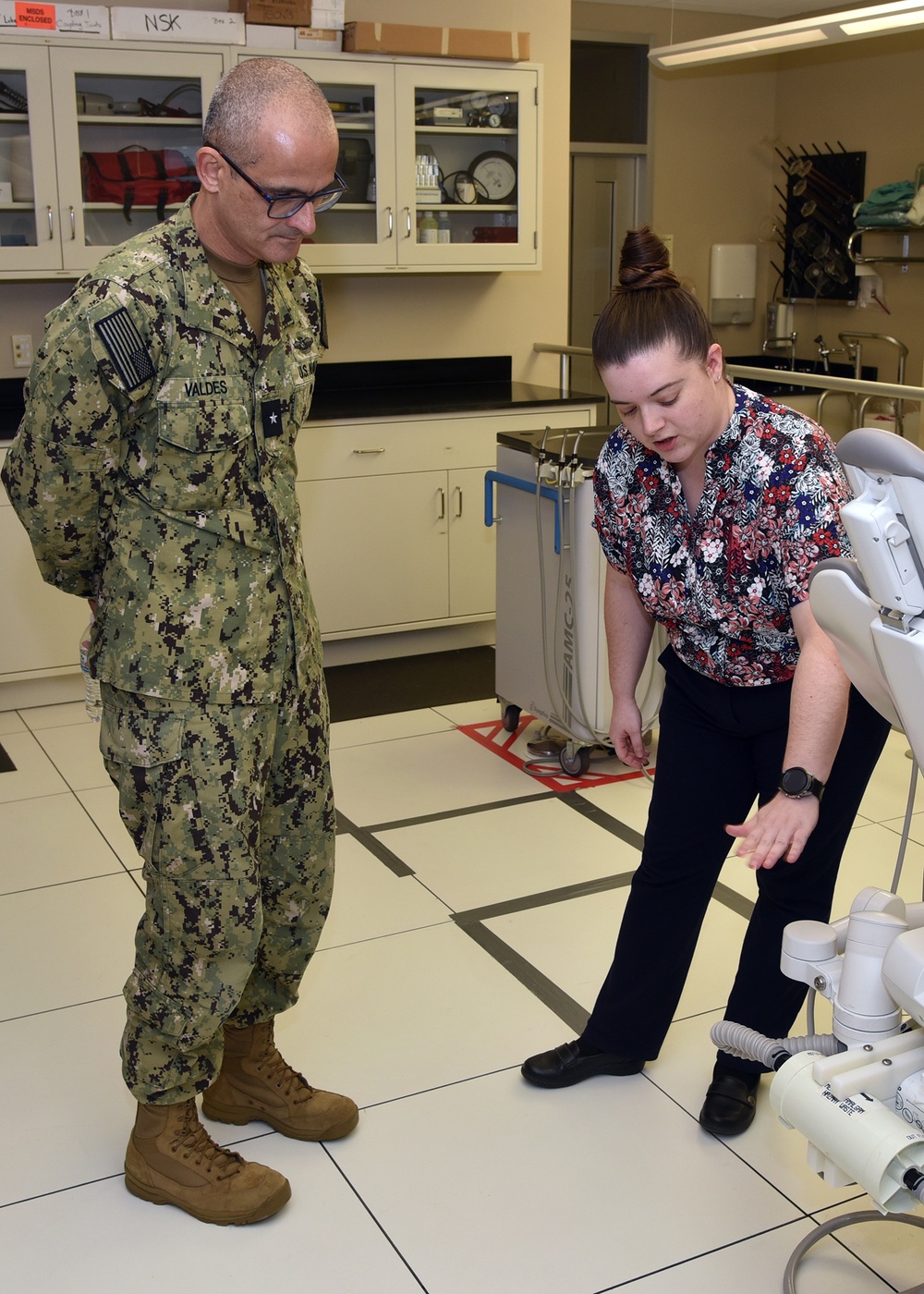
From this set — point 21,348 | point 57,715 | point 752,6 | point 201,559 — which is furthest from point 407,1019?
point 752,6

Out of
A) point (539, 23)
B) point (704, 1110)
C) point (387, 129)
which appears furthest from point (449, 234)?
point (704, 1110)

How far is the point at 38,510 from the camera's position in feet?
5.31

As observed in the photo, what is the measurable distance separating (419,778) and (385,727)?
43 centimetres

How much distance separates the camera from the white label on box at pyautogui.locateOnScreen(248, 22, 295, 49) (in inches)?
161

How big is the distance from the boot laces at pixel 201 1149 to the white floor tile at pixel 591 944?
77cm

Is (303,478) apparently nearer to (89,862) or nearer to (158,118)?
(158,118)

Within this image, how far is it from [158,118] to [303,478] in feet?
3.99

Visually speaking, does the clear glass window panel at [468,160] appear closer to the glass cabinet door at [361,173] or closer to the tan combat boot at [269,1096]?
the glass cabinet door at [361,173]

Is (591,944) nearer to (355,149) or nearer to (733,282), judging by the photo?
(355,149)

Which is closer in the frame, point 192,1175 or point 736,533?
point 736,533

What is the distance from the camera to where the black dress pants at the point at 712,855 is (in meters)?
1.83

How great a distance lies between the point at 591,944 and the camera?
8.45ft

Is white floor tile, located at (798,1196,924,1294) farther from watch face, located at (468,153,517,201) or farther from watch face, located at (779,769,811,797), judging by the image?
watch face, located at (468,153,517,201)

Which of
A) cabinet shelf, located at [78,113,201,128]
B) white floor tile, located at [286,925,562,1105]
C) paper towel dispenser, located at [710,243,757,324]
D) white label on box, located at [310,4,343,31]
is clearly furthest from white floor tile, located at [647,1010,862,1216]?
paper towel dispenser, located at [710,243,757,324]
